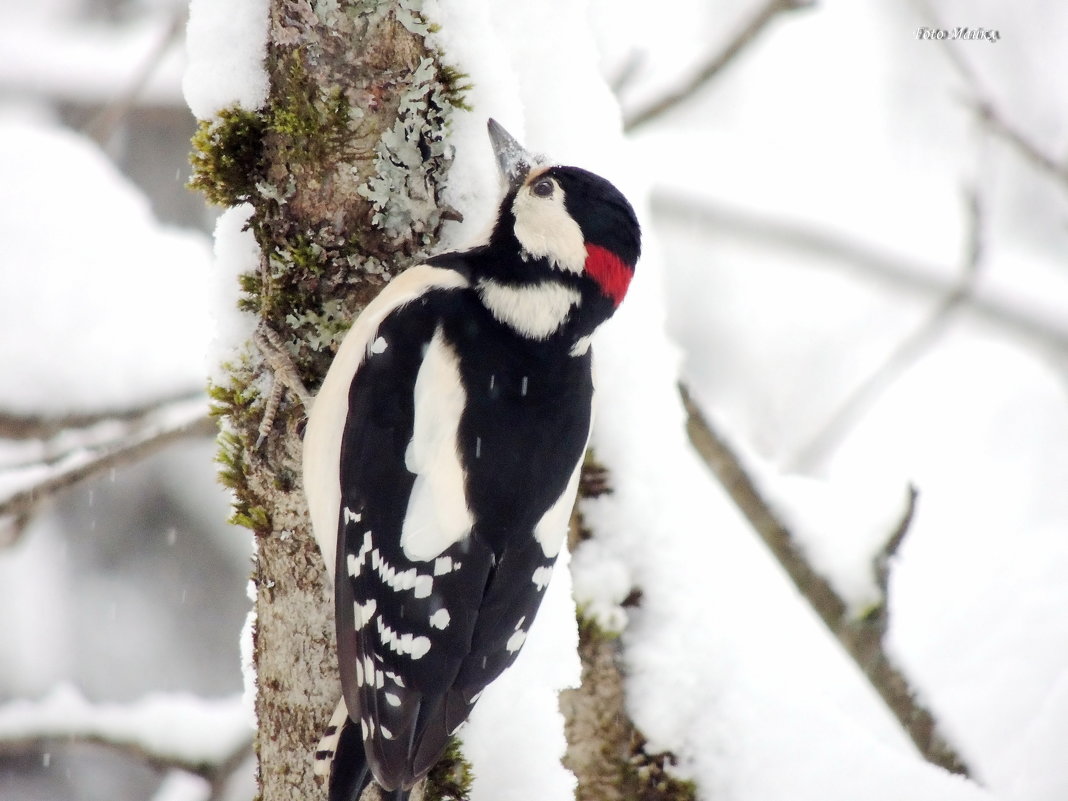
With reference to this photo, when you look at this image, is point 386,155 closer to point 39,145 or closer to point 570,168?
point 570,168

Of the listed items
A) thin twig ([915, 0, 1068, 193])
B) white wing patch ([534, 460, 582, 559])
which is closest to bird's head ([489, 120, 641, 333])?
white wing patch ([534, 460, 582, 559])

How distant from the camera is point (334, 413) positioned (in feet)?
6.46

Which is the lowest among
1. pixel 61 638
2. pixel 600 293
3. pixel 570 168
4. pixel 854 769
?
pixel 854 769

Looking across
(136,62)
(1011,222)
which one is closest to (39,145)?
(136,62)

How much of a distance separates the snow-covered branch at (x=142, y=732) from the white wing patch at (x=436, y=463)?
1161 mm

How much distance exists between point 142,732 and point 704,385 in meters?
3.66

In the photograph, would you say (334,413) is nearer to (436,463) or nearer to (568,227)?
(436,463)

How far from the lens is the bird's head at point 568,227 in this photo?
2.06 m

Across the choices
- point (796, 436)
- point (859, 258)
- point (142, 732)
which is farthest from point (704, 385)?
point (142, 732)

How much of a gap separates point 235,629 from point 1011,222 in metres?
4.84

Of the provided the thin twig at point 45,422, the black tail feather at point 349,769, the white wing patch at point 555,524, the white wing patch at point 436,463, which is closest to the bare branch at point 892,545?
the white wing patch at point 555,524

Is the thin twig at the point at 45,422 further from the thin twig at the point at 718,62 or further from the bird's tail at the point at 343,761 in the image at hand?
the thin twig at the point at 718,62

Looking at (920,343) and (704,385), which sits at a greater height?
(704,385)

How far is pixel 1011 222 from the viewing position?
5.38 metres
